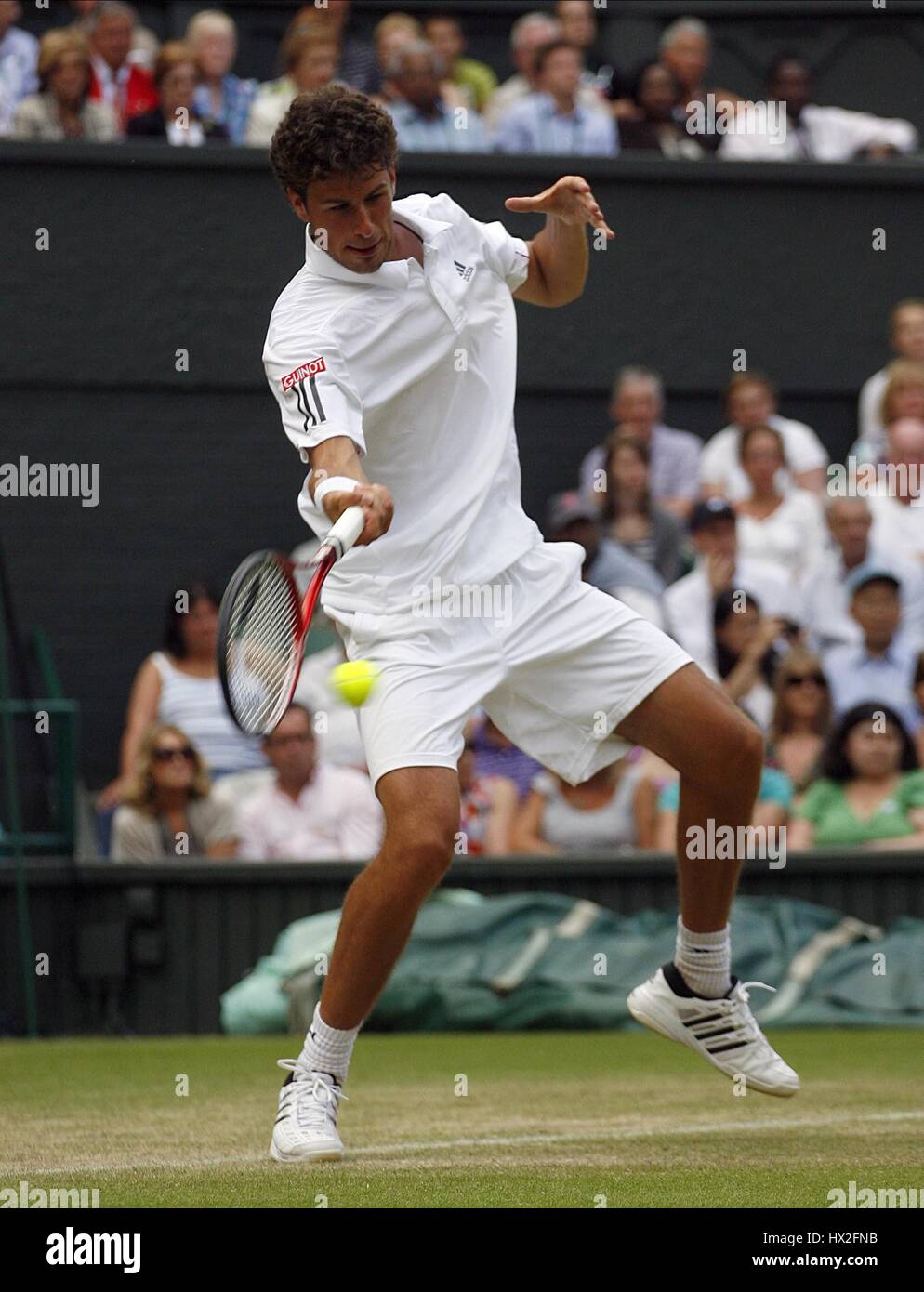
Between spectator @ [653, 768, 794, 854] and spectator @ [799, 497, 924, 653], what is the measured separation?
40.4 inches

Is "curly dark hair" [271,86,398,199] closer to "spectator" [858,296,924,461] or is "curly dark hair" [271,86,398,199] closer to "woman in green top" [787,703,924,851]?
"woman in green top" [787,703,924,851]

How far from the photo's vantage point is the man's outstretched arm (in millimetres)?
5152

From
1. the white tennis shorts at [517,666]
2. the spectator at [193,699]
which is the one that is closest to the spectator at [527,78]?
the spectator at [193,699]

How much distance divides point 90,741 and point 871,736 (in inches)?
164

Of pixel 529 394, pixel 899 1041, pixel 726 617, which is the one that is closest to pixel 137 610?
pixel 529 394

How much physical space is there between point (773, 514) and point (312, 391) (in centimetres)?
619

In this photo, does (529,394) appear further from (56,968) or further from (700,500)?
(56,968)

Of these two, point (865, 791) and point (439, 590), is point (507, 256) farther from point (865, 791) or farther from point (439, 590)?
point (865, 791)


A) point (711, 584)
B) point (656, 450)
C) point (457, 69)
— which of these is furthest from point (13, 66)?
point (711, 584)

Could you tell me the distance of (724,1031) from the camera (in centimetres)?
534

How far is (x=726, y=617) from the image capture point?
32.6ft

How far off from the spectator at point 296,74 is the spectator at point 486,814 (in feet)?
11.4

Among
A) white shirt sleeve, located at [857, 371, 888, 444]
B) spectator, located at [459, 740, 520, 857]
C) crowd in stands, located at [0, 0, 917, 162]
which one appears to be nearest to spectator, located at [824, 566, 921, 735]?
white shirt sleeve, located at [857, 371, 888, 444]

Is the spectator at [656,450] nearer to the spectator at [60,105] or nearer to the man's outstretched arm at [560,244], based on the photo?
the spectator at [60,105]
